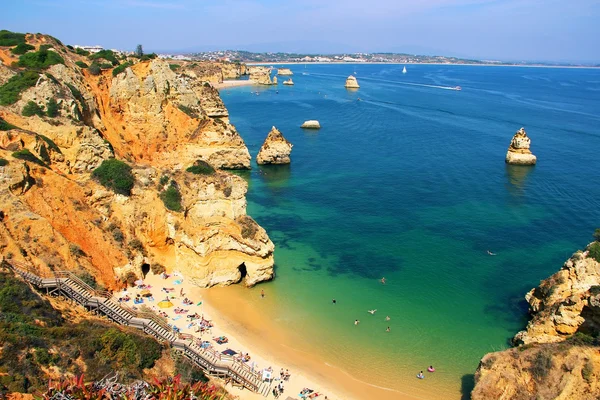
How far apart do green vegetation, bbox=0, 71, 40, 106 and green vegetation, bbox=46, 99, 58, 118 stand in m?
2.75

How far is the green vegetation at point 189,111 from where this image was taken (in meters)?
56.8

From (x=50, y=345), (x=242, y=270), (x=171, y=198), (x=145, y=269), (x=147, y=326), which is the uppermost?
(x=171, y=198)

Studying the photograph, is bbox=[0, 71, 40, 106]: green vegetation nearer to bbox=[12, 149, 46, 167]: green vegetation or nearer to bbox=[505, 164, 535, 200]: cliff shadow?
bbox=[12, 149, 46, 167]: green vegetation

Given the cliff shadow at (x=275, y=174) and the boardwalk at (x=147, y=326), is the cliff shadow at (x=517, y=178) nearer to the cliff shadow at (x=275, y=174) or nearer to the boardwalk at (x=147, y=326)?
the cliff shadow at (x=275, y=174)

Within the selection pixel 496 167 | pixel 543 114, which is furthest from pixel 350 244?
pixel 543 114

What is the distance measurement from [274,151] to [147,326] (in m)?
46.6

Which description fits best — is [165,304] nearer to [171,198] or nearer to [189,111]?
[171,198]

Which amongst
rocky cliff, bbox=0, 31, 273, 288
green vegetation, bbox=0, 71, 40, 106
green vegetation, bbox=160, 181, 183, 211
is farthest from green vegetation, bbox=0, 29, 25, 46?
green vegetation, bbox=160, 181, 183, 211

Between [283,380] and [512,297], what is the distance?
20048 mm

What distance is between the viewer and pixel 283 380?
25.4 m

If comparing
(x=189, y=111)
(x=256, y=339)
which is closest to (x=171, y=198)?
(x=256, y=339)

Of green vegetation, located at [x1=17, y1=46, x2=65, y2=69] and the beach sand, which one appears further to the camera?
green vegetation, located at [x1=17, y1=46, x2=65, y2=69]

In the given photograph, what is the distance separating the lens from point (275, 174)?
6569 cm

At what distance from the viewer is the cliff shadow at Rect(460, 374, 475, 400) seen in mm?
24547
